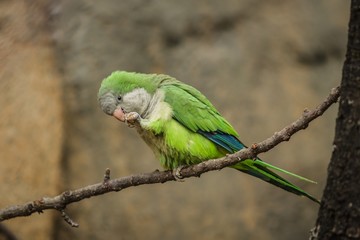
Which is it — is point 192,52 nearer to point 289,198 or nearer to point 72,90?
point 72,90

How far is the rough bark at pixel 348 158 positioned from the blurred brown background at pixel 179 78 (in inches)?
141

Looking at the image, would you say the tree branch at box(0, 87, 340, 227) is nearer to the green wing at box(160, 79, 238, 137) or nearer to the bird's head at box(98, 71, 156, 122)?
the green wing at box(160, 79, 238, 137)

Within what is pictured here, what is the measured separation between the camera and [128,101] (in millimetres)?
3980

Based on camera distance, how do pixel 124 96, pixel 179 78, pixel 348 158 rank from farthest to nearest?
pixel 179 78, pixel 124 96, pixel 348 158

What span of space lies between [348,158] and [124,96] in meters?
1.89

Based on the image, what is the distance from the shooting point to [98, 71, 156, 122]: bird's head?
396 centimetres

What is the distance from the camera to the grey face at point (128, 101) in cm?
396

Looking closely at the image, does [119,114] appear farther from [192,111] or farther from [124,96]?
[192,111]

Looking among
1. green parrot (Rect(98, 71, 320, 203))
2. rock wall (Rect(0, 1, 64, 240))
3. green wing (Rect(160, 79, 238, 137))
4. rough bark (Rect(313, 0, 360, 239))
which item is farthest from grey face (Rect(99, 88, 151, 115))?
rock wall (Rect(0, 1, 64, 240))

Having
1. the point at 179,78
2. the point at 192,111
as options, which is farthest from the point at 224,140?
the point at 179,78

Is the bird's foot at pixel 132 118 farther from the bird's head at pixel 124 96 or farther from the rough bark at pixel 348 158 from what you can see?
the rough bark at pixel 348 158

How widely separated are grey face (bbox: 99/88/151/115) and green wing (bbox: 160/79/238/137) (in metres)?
0.15

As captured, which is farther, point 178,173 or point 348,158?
point 178,173

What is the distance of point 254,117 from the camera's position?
6129 millimetres
